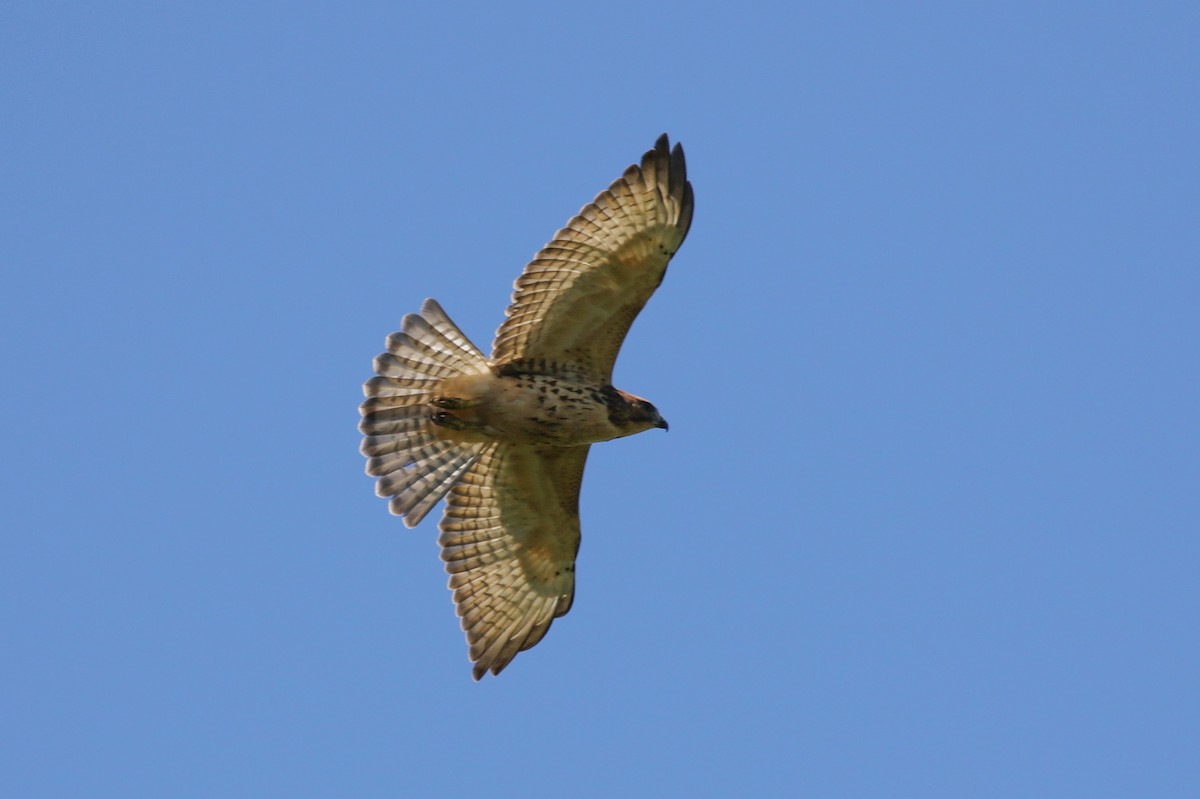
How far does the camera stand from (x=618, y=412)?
11.9 metres

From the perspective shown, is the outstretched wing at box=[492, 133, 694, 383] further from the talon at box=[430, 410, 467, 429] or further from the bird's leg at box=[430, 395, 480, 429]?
the talon at box=[430, 410, 467, 429]

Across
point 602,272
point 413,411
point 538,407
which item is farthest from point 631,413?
point 413,411

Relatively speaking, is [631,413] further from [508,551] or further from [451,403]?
[508,551]

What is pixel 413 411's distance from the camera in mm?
12133

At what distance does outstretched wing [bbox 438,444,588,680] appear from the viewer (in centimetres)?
1266

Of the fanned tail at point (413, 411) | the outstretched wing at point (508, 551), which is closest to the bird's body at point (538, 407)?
the fanned tail at point (413, 411)

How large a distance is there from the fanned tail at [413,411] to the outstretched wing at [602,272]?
356 millimetres

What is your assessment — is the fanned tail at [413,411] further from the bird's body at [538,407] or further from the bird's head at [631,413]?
the bird's head at [631,413]

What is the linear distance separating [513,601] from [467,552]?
0.51m

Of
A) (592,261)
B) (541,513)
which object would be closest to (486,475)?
(541,513)

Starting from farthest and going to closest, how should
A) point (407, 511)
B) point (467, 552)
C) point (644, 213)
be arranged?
point (467, 552)
point (407, 511)
point (644, 213)

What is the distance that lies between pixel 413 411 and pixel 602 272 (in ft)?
5.74

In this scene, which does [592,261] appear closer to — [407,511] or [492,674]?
[407,511]

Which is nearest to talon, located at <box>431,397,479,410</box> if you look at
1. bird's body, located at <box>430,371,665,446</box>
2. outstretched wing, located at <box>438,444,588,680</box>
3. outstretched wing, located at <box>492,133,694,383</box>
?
bird's body, located at <box>430,371,665,446</box>
